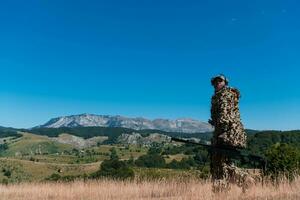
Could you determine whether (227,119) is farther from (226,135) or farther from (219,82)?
(219,82)

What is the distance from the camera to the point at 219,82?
13078 mm

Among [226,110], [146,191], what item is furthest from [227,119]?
[146,191]

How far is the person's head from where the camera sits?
514 inches

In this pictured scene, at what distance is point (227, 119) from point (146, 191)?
3.89 meters

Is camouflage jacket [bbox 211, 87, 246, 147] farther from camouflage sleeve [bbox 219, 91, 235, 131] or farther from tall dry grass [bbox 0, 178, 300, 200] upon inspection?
tall dry grass [bbox 0, 178, 300, 200]

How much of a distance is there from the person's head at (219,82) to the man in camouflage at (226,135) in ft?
0.29

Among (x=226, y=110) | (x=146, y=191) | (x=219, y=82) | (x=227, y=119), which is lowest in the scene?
(x=146, y=191)

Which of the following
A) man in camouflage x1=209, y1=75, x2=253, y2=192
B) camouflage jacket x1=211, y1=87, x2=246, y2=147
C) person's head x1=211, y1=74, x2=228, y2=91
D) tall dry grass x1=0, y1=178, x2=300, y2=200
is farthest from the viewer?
person's head x1=211, y1=74, x2=228, y2=91

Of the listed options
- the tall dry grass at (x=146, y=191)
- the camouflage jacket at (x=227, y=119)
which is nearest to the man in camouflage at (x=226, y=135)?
the camouflage jacket at (x=227, y=119)

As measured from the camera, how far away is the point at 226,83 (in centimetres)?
1316

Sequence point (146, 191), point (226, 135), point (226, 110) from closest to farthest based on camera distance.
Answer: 1. point (226, 135)
2. point (226, 110)
3. point (146, 191)

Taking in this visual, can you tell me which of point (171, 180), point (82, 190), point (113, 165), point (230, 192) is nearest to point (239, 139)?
point (230, 192)

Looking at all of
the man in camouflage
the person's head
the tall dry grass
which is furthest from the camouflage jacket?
the tall dry grass

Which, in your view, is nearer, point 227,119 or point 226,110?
point 227,119
